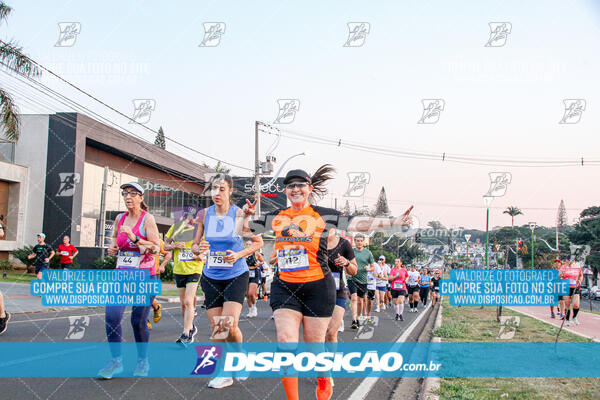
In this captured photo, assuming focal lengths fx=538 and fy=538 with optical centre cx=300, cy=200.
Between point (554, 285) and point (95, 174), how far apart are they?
28063 mm

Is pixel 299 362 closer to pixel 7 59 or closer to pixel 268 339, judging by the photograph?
pixel 268 339

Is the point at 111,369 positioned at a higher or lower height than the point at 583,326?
higher

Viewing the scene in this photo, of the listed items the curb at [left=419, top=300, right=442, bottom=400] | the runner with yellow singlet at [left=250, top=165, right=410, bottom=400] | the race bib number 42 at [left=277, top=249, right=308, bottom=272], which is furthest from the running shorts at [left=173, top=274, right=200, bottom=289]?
the race bib number 42 at [left=277, top=249, right=308, bottom=272]

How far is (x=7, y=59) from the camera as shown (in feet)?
58.2

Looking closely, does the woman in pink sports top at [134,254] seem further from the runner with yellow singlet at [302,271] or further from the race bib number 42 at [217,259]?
the runner with yellow singlet at [302,271]

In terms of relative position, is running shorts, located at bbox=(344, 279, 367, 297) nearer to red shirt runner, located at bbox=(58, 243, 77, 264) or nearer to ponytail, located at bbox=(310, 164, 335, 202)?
ponytail, located at bbox=(310, 164, 335, 202)

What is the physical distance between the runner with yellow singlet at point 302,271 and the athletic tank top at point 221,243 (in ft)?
2.53

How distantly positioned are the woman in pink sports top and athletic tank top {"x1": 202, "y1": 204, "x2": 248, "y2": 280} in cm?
59

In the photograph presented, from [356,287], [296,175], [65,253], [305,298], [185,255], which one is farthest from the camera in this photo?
[65,253]

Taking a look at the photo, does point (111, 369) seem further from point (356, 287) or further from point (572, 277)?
point (572, 277)

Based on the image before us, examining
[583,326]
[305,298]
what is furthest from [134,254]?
[583,326]

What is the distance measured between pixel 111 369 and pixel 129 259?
3.65 ft

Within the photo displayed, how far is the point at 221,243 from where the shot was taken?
551cm

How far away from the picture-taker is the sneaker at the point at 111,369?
5402 millimetres
